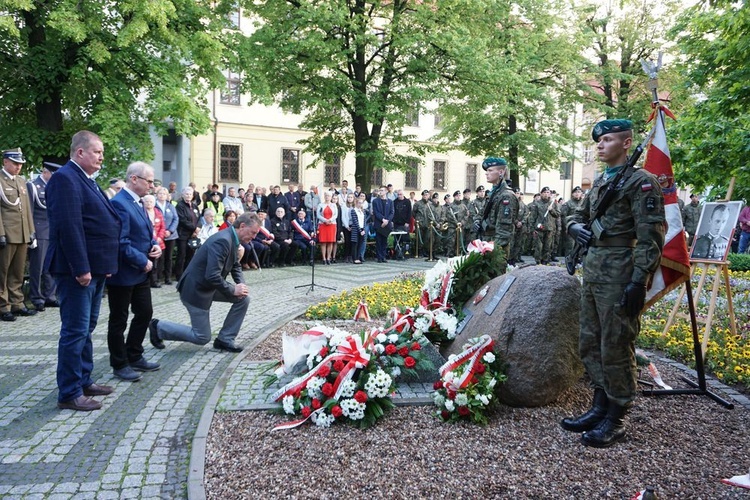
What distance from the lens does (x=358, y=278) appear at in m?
14.1

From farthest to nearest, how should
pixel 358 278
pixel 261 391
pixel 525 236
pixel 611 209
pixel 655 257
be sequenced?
pixel 525 236 → pixel 358 278 → pixel 261 391 → pixel 611 209 → pixel 655 257

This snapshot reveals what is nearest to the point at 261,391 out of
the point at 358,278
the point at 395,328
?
the point at 395,328

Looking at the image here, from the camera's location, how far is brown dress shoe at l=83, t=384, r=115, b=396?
5504 millimetres

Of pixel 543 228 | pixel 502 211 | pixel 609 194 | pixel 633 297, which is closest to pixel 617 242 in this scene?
pixel 609 194

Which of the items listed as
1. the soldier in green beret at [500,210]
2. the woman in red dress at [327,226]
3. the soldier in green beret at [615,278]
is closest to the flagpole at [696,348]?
the soldier in green beret at [615,278]

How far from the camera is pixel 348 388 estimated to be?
4969mm

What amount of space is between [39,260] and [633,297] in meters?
9.20

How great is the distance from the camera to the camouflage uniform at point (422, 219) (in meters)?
20.0

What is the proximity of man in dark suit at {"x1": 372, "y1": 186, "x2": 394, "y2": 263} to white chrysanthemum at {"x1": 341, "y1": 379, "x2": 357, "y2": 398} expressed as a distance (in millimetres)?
13583

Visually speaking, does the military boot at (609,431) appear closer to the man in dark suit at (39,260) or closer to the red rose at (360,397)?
the red rose at (360,397)

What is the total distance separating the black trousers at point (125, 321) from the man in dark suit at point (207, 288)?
0.78 m

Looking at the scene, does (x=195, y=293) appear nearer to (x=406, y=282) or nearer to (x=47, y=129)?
(x=406, y=282)

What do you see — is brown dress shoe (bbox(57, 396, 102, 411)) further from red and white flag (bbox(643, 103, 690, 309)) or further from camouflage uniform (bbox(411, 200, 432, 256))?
camouflage uniform (bbox(411, 200, 432, 256))

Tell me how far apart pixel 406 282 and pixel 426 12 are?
34.3 feet
